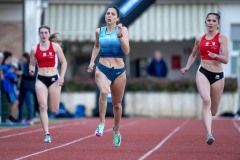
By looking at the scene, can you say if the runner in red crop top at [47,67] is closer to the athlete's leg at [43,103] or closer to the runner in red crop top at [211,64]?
the athlete's leg at [43,103]

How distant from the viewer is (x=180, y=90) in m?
33.1

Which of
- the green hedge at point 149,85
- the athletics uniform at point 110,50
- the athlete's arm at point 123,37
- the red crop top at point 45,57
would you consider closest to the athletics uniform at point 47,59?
the red crop top at point 45,57

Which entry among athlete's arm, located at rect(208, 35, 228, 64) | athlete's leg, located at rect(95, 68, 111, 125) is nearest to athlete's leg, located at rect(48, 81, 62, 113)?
athlete's leg, located at rect(95, 68, 111, 125)

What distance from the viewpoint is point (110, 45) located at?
45.1 ft

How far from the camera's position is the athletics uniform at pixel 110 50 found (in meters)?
13.7

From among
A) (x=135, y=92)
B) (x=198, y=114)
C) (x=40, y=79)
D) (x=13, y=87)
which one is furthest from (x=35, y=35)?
(x=40, y=79)

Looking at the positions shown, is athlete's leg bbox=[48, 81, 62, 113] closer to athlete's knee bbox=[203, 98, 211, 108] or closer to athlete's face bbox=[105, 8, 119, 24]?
athlete's face bbox=[105, 8, 119, 24]

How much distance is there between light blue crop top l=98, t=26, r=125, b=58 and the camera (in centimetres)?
1373

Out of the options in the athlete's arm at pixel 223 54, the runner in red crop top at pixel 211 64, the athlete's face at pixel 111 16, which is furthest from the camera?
the runner in red crop top at pixel 211 64

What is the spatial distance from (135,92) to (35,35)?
4.65 metres

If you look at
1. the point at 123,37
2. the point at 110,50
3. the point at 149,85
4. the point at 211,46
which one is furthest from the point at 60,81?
the point at 149,85

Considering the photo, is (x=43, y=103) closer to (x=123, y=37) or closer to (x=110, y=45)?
(x=110, y=45)

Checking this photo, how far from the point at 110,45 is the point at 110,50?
9cm

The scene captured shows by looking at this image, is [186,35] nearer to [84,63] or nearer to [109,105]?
[84,63]
